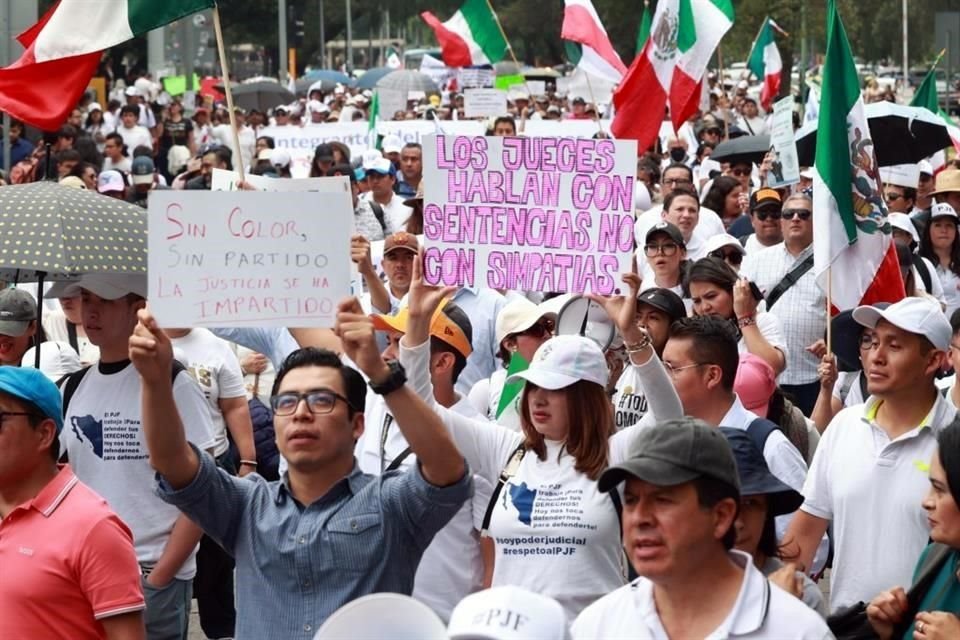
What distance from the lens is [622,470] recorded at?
378cm

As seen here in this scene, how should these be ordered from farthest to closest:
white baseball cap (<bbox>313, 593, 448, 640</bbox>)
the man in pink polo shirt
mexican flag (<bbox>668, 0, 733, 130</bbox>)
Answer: mexican flag (<bbox>668, 0, 733, 130</bbox>)
the man in pink polo shirt
white baseball cap (<bbox>313, 593, 448, 640</bbox>)

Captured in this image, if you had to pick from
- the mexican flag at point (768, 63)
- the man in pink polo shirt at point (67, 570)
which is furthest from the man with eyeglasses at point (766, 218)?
the mexican flag at point (768, 63)

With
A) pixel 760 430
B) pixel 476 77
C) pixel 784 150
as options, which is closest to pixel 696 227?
pixel 784 150

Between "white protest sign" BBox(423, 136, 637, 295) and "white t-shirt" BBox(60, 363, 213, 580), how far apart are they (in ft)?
3.46

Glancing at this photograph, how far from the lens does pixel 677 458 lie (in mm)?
3764

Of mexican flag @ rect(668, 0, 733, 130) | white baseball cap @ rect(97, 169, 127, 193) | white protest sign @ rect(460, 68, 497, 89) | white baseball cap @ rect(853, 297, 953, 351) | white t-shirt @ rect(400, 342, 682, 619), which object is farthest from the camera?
white protest sign @ rect(460, 68, 497, 89)

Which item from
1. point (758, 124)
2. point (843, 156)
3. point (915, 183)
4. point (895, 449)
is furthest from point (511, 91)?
point (895, 449)

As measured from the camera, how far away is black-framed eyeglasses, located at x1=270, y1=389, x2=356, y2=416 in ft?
15.4

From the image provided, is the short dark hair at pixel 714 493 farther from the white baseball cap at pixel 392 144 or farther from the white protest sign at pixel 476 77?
the white protest sign at pixel 476 77

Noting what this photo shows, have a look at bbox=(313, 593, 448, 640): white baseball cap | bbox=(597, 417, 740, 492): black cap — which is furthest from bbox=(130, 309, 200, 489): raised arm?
bbox=(313, 593, 448, 640): white baseball cap

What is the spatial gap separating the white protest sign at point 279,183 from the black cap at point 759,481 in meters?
2.31

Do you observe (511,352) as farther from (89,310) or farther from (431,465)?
(431,465)

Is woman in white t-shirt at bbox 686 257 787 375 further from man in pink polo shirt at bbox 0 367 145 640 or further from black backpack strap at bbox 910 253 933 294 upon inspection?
man in pink polo shirt at bbox 0 367 145 640

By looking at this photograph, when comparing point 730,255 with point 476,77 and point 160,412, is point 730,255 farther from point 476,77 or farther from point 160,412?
point 476,77
